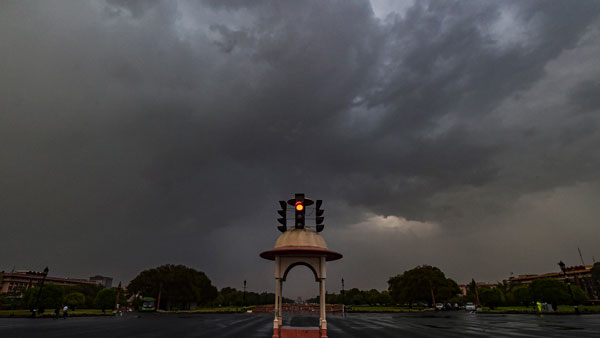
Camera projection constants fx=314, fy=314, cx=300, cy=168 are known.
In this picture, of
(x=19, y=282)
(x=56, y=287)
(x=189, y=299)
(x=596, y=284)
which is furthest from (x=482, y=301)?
(x=19, y=282)

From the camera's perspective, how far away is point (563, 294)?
64.9m

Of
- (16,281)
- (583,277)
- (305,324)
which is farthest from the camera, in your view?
(16,281)

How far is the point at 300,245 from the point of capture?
15.6 metres

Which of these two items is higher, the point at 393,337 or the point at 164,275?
the point at 164,275

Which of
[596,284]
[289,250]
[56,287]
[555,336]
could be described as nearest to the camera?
[289,250]

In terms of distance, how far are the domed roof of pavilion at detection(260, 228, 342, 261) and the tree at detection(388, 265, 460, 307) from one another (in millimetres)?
72030

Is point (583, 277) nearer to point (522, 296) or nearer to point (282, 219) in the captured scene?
point (522, 296)

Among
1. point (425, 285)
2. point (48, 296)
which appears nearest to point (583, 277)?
point (425, 285)

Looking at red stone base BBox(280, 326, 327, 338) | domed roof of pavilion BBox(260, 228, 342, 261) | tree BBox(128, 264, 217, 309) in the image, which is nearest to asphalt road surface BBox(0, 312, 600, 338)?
Result: red stone base BBox(280, 326, 327, 338)

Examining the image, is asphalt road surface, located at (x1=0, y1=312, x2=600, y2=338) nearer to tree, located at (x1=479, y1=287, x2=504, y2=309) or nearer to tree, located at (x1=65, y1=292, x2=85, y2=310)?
tree, located at (x1=65, y1=292, x2=85, y2=310)

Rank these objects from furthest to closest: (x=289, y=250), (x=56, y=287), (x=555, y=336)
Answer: (x=56, y=287), (x=555, y=336), (x=289, y=250)

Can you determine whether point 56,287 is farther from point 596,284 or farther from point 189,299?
point 596,284

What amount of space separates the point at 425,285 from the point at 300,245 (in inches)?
2975

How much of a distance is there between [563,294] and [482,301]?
31.1 metres
